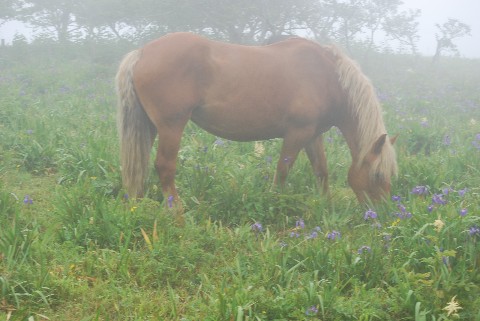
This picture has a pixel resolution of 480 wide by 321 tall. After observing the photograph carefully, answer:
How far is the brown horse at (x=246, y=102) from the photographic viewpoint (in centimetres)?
432

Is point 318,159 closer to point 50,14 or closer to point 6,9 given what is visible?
point 6,9

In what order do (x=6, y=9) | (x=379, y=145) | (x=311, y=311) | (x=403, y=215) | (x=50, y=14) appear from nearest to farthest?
(x=311, y=311) → (x=403, y=215) → (x=379, y=145) → (x=6, y=9) → (x=50, y=14)

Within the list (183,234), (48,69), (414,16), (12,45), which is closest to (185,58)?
(183,234)

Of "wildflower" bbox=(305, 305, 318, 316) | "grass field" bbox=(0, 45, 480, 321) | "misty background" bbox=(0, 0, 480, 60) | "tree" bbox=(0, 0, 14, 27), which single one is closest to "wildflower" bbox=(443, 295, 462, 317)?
"grass field" bbox=(0, 45, 480, 321)

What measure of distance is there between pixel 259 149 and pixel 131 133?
6.66ft

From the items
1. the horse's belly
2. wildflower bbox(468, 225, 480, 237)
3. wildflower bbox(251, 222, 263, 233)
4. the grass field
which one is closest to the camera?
the grass field

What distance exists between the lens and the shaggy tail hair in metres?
4.36

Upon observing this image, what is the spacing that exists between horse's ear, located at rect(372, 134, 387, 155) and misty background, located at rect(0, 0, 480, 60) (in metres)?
9.27

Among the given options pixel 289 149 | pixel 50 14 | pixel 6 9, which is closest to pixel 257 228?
pixel 289 149

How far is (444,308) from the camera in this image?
2594 millimetres

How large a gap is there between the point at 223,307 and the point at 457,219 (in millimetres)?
1783

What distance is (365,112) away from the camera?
4547 millimetres

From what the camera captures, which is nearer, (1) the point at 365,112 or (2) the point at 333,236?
(2) the point at 333,236

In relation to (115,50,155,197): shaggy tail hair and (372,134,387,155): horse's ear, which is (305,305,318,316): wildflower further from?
(115,50,155,197): shaggy tail hair
